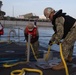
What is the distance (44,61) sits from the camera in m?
9.97

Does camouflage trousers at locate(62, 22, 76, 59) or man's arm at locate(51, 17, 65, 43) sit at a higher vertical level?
man's arm at locate(51, 17, 65, 43)

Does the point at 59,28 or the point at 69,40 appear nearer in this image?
the point at 59,28

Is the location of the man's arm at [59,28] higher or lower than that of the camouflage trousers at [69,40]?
higher

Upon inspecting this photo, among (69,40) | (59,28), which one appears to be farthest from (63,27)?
(69,40)

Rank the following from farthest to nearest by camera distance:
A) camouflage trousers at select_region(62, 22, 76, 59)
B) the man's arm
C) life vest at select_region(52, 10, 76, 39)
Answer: camouflage trousers at select_region(62, 22, 76, 59) → life vest at select_region(52, 10, 76, 39) → the man's arm

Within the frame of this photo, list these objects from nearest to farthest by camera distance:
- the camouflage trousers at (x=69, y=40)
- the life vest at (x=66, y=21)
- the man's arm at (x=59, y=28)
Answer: the man's arm at (x=59, y=28) < the life vest at (x=66, y=21) < the camouflage trousers at (x=69, y=40)

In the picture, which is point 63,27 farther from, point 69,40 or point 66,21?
point 69,40

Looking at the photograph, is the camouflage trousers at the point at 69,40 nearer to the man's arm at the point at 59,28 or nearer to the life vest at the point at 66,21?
the life vest at the point at 66,21

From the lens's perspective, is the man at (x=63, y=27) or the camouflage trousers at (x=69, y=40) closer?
the man at (x=63, y=27)

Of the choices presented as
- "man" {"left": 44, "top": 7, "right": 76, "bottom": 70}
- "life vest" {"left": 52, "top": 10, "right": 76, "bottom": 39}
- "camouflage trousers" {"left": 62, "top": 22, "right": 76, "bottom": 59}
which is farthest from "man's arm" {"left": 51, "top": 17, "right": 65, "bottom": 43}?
"camouflage trousers" {"left": 62, "top": 22, "right": 76, "bottom": 59}

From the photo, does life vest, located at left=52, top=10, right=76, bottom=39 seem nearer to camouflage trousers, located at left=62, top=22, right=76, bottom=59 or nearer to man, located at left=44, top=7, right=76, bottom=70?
man, located at left=44, top=7, right=76, bottom=70

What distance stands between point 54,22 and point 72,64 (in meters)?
1.86

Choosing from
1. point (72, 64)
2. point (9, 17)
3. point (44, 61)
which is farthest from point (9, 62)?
point (9, 17)

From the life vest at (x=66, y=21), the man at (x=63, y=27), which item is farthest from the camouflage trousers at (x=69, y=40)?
the life vest at (x=66, y=21)
